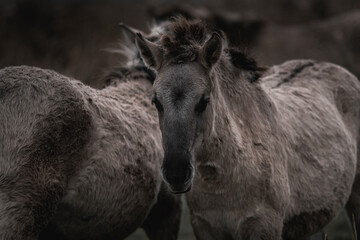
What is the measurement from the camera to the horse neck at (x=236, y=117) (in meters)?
4.53

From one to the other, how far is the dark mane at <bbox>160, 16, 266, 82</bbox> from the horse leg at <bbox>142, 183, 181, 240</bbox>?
1464 mm

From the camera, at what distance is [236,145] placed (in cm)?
459

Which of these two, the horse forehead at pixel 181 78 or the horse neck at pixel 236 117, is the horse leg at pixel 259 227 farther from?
the horse forehead at pixel 181 78

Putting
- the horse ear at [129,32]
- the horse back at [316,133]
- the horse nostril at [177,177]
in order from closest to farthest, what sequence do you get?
the horse nostril at [177,177] → the horse back at [316,133] → the horse ear at [129,32]

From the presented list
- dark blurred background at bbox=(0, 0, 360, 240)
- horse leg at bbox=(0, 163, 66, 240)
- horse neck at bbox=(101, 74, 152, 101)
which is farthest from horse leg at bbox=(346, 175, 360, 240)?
dark blurred background at bbox=(0, 0, 360, 240)

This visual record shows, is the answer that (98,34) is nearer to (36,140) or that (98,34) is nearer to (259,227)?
(36,140)

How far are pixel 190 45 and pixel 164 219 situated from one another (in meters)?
2.01

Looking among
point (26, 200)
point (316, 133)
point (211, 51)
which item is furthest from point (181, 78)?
point (316, 133)

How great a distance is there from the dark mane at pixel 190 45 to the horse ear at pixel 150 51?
0.06 meters

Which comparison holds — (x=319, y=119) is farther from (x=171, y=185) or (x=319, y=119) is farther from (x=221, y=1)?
(x=221, y=1)

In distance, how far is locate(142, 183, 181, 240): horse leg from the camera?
5.67 m

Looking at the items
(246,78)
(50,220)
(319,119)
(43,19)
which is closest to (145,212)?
(50,220)

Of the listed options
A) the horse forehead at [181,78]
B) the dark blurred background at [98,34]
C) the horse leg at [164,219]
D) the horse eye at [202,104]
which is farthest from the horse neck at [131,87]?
the dark blurred background at [98,34]

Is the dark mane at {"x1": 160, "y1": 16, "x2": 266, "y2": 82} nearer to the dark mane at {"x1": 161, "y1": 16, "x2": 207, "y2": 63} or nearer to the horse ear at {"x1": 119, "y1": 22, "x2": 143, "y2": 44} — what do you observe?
the dark mane at {"x1": 161, "y1": 16, "x2": 207, "y2": 63}
